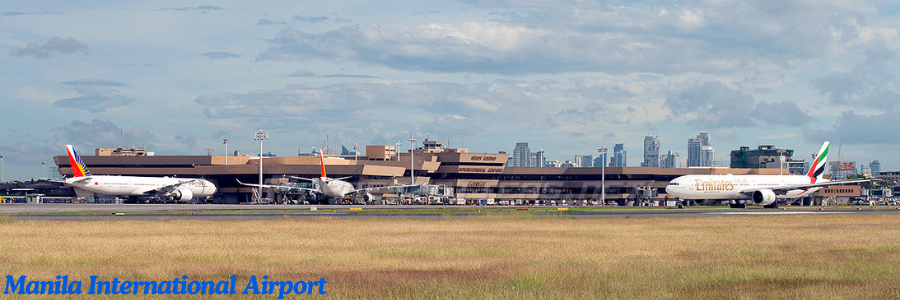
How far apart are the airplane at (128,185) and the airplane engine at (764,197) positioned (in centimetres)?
8954

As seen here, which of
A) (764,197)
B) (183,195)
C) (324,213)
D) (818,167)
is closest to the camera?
(324,213)

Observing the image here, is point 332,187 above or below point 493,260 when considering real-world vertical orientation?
above

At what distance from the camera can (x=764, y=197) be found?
9375cm

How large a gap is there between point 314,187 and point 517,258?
107 meters

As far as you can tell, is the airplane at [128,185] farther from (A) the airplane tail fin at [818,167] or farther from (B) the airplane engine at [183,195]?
(A) the airplane tail fin at [818,167]

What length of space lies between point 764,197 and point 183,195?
9071cm

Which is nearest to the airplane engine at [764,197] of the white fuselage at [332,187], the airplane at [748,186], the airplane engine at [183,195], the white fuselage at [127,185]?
the airplane at [748,186]

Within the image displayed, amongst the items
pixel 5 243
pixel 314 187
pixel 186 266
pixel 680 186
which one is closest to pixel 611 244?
pixel 186 266

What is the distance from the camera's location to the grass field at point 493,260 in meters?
17.9

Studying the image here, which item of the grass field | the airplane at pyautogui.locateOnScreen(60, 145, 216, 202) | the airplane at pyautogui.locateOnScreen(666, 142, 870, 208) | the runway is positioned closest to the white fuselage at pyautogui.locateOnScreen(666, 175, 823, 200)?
the airplane at pyautogui.locateOnScreen(666, 142, 870, 208)

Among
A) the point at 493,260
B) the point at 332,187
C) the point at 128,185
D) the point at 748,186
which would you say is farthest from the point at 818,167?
the point at 128,185

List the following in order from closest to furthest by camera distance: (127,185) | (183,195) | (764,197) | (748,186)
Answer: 1. (764,197)
2. (748,186)
3. (127,185)
4. (183,195)

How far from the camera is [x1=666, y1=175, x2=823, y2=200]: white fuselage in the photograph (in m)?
94.1

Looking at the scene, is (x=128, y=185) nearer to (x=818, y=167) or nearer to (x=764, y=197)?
(x=764, y=197)
